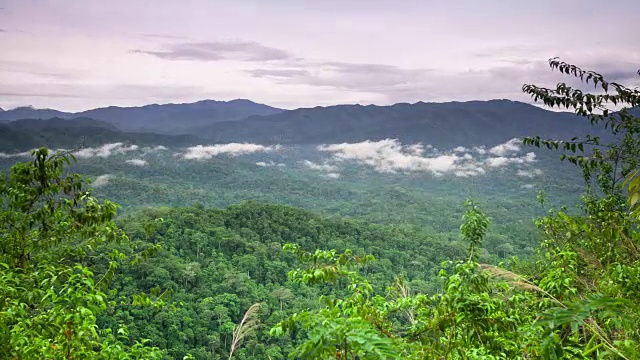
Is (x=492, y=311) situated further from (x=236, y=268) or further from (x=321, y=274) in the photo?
(x=236, y=268)

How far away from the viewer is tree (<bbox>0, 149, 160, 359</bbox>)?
2.92m

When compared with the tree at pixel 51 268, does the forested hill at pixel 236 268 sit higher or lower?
lower

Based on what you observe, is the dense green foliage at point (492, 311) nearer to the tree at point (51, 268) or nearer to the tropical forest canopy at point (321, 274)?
Result: the tropical forest canopy at point (321, 274)

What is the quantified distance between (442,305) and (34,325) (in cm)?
286

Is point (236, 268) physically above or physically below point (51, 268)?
below

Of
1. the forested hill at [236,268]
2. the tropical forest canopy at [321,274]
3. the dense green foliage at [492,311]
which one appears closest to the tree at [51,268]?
the tropical forest canopy at [321,274]

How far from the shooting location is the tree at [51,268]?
9.59 feet

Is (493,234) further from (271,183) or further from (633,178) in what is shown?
(271,183)

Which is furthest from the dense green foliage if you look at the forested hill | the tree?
the forested hill

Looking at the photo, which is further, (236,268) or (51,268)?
(236,268)

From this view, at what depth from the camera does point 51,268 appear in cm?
338

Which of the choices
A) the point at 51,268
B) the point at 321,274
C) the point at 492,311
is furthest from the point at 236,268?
the point at 492,311

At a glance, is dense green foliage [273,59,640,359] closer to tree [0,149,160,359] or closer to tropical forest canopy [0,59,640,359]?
tropical forest canopy [0,59,640,359]

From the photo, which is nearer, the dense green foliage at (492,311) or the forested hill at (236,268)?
the dense green foliage at (492,311)
